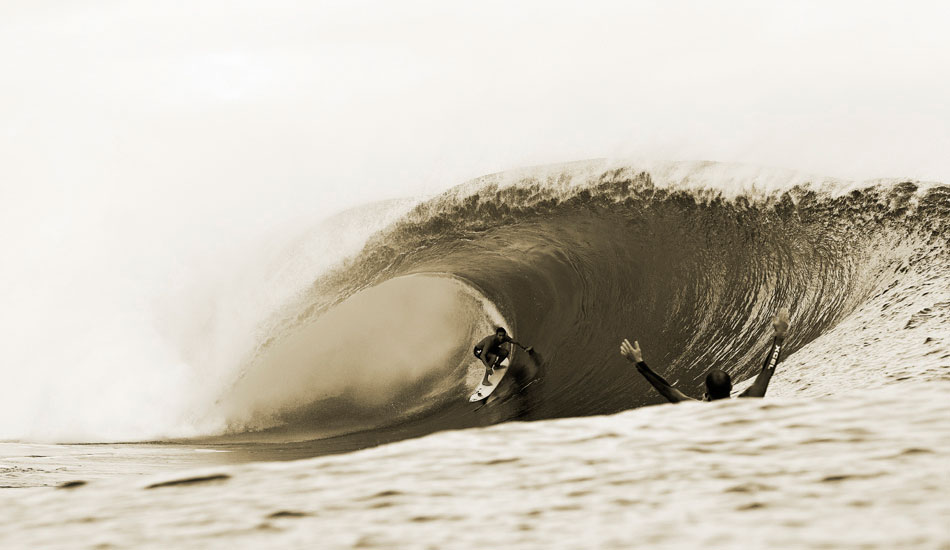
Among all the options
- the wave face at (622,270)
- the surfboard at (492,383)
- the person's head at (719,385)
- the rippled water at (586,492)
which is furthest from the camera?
the surfboard at (492,383)

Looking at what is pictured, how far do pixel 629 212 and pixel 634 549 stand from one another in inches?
397

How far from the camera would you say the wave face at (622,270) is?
977 centimetres

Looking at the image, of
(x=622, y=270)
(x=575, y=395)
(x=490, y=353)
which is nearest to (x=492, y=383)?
(x=490, y=353)

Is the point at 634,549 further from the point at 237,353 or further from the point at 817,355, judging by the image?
the point at 237,353

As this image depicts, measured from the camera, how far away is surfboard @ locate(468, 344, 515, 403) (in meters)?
11.7

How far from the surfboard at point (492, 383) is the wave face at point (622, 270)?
0.67ft

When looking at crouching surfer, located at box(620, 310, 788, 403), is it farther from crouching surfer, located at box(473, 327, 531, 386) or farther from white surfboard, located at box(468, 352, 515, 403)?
white surfboard, located at box(468, 352, 515, 403)

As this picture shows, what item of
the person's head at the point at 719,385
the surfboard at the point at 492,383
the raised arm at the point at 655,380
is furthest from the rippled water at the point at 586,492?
the surfboard at the point at 492,383

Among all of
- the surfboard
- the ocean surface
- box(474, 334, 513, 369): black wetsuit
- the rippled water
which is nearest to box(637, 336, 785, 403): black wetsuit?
the ocean surface

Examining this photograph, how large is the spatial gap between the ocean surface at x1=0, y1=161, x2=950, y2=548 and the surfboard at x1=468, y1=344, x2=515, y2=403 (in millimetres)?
172

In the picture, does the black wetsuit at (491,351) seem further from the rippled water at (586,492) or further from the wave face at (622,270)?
the rippled water at (586,492)

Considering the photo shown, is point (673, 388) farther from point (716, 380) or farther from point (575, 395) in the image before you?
point (575, 395)

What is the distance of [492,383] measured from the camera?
11.9 meters

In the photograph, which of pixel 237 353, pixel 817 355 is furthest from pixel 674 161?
pixel 237 353
